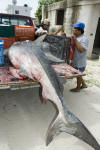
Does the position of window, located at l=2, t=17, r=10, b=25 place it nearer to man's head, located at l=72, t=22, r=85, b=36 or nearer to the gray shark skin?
man's head, located at l=72, t=22, r=85, b=36

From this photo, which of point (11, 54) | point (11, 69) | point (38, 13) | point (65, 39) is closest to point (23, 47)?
point (11, 54)

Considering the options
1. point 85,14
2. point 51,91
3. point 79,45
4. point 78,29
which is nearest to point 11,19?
point 78,29

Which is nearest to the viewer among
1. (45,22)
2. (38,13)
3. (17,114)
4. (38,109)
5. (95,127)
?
(95,127)

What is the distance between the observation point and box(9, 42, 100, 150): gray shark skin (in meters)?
2.03

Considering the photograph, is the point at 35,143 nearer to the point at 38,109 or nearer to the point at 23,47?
the point at 38,109

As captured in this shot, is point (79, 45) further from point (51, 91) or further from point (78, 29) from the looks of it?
point (51, 91)

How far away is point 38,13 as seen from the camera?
2258 centimetres

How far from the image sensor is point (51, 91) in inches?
86.3

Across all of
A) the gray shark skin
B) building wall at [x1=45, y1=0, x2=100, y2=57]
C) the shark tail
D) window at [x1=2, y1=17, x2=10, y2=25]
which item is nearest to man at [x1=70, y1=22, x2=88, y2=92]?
the gray shark skin

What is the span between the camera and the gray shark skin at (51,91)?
2027 millimetres

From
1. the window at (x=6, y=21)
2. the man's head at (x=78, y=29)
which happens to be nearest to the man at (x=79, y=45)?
the man's head at (x=78, y=29)

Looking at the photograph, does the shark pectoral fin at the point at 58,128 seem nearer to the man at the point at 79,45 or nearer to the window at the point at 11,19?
the man at the point at 79,45

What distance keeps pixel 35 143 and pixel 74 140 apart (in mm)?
644

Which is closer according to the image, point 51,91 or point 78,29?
point 51,91
